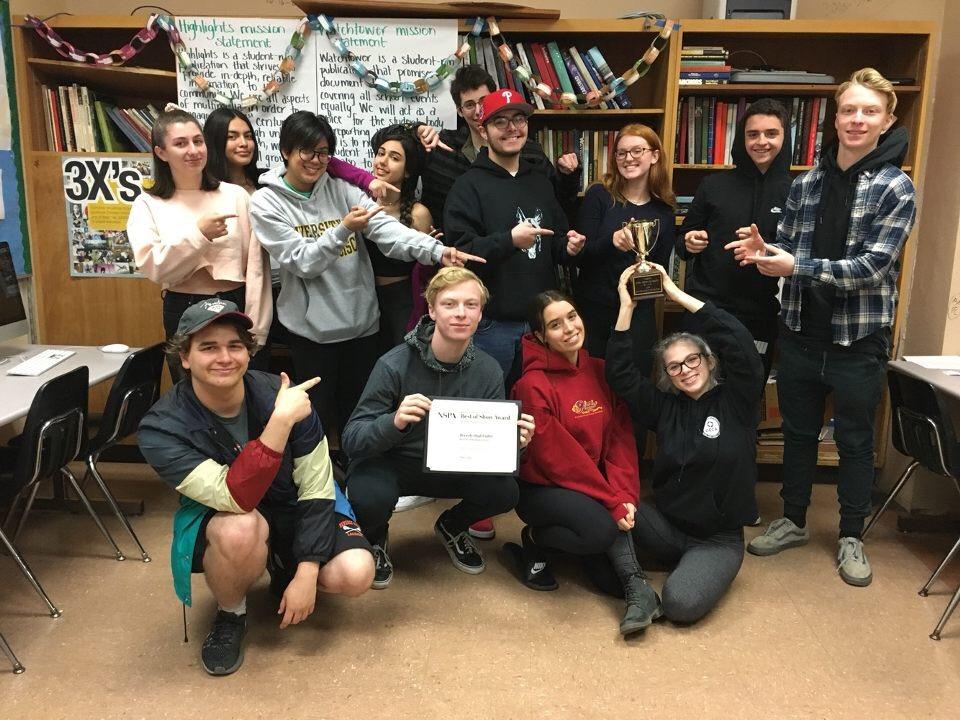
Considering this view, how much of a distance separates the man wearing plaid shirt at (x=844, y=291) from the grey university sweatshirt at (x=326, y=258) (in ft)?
4.02

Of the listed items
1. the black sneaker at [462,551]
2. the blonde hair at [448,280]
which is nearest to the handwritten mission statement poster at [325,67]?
the blonde hair at [448,280]

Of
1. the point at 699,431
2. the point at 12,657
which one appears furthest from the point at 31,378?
the point at 699,431

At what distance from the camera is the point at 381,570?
250 centimetres

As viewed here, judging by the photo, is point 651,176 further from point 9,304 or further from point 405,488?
point 9,304

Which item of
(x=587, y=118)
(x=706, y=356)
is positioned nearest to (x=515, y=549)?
(x=706, y=356)

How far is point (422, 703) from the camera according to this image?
1.92 meters

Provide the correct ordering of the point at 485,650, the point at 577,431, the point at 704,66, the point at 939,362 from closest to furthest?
the point at 485,650 → the point at 577,431 → the point at 939,362 → the point at 704,66

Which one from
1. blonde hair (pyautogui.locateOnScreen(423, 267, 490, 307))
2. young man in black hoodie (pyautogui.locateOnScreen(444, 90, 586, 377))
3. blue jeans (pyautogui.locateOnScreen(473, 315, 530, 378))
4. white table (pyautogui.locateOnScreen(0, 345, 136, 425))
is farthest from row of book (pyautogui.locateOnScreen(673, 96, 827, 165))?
white table (pyautogui.locateOnScreen(0, 345, 136, 425))

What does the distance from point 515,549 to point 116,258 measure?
227 cm

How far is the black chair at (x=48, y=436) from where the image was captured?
222cm

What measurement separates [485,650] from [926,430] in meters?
1.63

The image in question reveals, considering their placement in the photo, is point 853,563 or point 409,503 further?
point 409,503

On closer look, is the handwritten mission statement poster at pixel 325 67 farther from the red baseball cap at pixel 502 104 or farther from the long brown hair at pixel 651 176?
the long brown hair at pixel 651 176

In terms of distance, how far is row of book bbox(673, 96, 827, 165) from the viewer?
3.31 meters
